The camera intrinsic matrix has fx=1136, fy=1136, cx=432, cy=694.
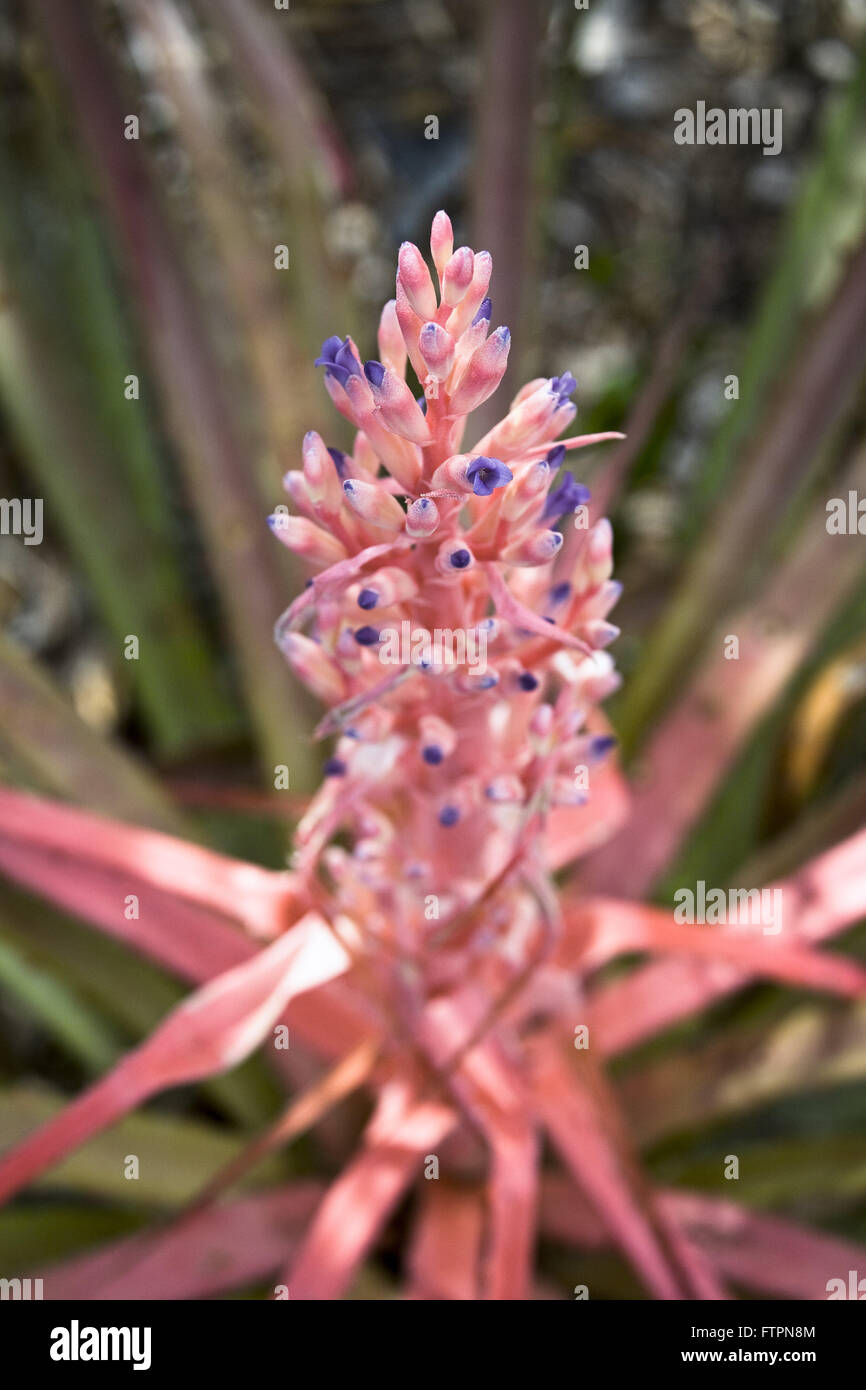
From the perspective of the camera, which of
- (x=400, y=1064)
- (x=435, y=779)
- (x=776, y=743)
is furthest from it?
(x=776, y=743)

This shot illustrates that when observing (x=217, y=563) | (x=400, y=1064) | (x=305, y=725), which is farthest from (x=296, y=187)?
(x=400, y=1064)

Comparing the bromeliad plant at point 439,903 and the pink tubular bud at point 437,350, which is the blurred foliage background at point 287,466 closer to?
the bromeliad plant at point 439,903

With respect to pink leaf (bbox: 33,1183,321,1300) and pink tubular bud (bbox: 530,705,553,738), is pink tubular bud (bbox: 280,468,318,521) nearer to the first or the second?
pink tubular bud (bbox: 530,705,553,738)

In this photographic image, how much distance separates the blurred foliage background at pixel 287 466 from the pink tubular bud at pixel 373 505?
1.03 feet

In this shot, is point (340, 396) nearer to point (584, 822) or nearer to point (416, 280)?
point (416, 280)

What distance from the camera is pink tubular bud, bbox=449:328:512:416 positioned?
45 centimetres

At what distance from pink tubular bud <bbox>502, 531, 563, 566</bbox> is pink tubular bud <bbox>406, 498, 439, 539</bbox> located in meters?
0.05

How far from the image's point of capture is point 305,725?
99 cm

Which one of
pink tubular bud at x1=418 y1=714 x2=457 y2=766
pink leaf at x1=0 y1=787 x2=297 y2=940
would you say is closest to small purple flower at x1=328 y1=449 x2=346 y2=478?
pink tubular bud at x1=418 y1=714 x2=457 y2=766

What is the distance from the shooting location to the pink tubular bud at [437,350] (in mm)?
436

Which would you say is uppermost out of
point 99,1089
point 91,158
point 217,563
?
point 91,158

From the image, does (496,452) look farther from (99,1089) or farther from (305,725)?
(305,725)

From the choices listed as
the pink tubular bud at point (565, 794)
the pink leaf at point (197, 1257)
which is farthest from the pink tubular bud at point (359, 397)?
the pink leaf at point (197, 1257)
